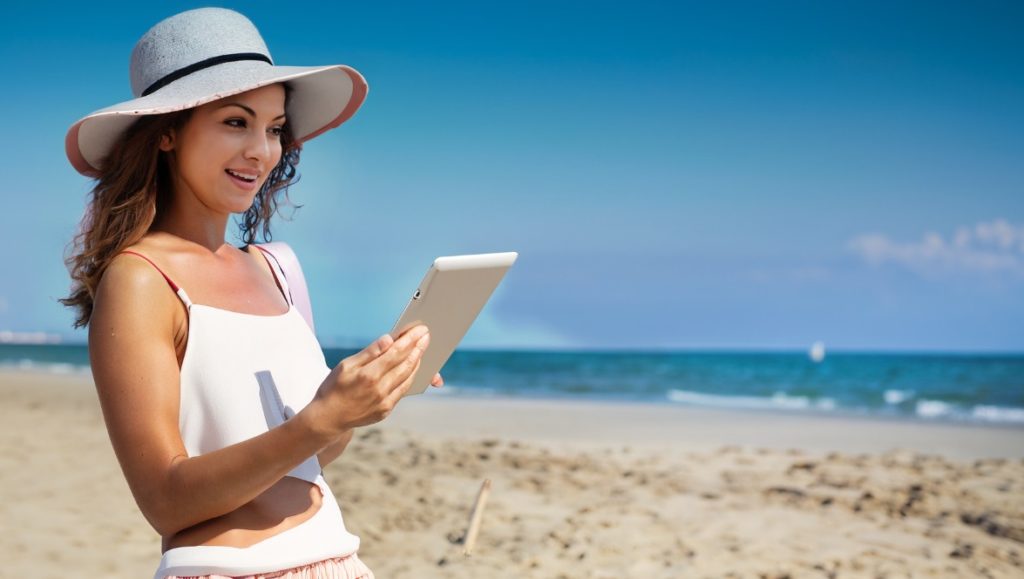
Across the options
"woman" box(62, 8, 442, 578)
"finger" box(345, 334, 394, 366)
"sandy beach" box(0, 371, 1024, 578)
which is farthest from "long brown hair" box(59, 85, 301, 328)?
"sandy beach" box(0, 371, 1024, 578)

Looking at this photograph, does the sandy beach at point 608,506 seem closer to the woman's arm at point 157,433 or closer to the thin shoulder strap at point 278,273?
the thin shoulder strap at point 278,273

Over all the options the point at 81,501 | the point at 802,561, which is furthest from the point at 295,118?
the point at 81,501

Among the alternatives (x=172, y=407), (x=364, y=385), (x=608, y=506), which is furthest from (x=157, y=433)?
(x=608, y=506)

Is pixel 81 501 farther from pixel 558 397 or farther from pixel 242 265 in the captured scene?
pixel 558 397

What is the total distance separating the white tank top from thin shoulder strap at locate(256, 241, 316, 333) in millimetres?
281

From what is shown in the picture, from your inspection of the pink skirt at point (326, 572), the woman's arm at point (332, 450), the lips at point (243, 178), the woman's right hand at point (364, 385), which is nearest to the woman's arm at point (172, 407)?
the woman's right hand at point (364, 385)

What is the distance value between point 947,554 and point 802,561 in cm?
90

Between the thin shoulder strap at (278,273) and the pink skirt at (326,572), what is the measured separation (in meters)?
0.52

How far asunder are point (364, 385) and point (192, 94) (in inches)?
22.7

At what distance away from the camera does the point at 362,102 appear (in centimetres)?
189

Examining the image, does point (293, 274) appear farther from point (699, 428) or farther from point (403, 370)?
point (699, 428)

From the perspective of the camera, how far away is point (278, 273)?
1.87m

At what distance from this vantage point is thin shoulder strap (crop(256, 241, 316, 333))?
6.17ft

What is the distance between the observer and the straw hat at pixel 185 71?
4.89 ft
